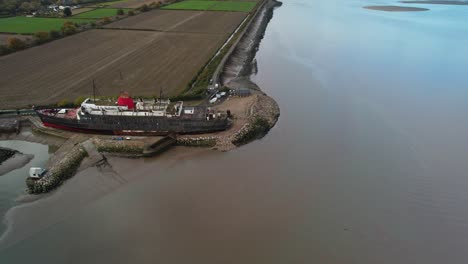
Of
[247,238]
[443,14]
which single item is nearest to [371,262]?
[247,238]

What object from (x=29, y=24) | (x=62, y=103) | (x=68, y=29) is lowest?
(x=62, y=103)

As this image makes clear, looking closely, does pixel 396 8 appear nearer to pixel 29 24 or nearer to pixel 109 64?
pixel 109 64

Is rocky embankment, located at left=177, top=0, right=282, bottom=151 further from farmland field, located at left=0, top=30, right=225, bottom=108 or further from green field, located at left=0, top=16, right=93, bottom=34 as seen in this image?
green field, located at left=0, top=16, right=93, bottom=34

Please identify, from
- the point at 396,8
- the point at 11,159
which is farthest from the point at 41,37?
the point at 396,8

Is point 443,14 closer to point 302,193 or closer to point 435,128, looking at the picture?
point 435,128

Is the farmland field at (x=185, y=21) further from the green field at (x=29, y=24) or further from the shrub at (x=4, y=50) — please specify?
the shrub at (x=4, y=50)

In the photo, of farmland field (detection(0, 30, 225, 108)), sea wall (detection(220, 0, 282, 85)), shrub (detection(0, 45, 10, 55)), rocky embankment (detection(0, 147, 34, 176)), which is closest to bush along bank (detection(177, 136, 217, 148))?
farmland field (detection(0, 30, 225, 108))

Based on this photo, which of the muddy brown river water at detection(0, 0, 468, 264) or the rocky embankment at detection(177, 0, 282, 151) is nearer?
the muddy brown river water at detection(0, 0, 468, 264)
